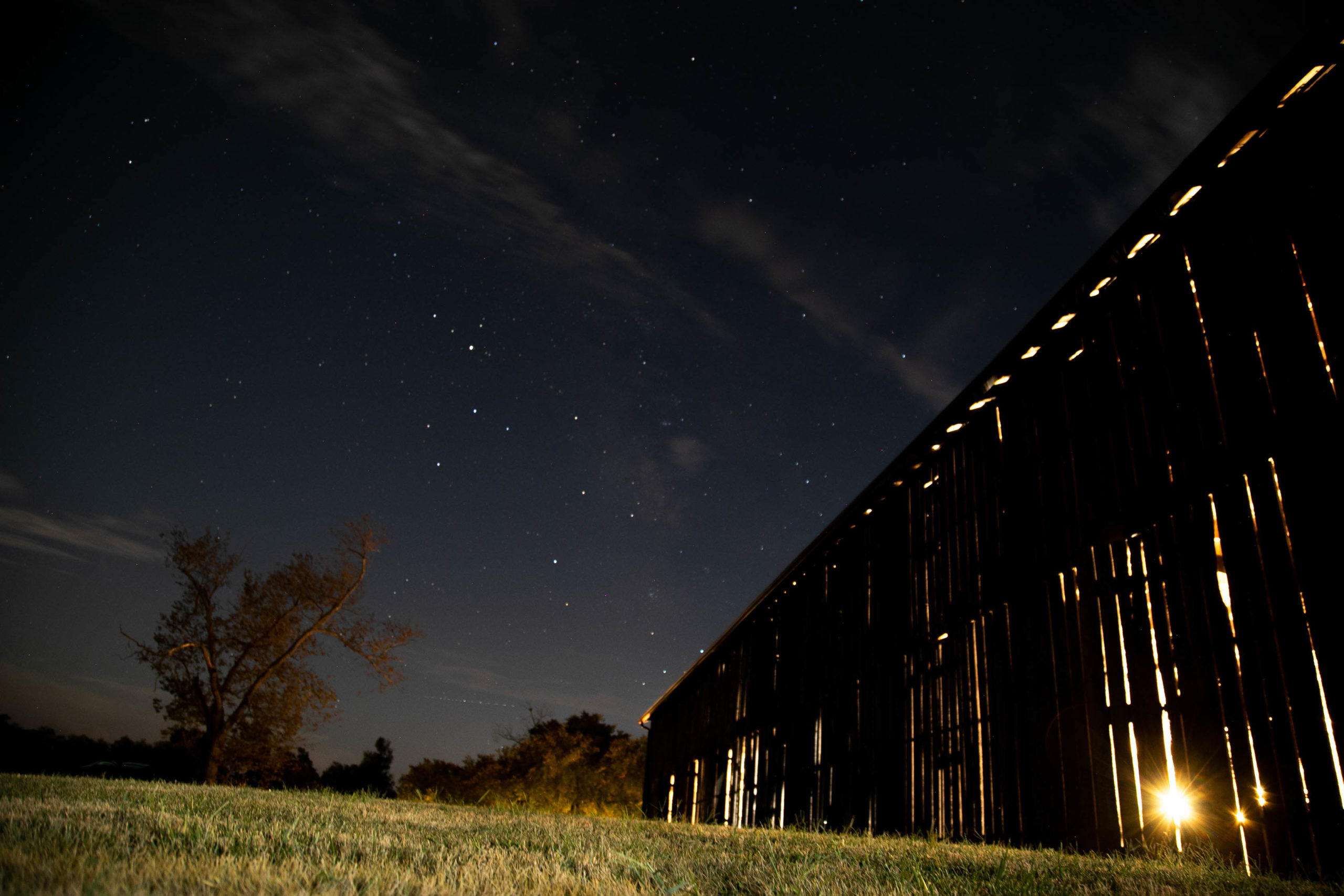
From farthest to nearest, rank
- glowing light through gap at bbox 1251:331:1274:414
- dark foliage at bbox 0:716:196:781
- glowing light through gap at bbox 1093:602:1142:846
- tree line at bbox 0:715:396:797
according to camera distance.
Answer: dark foliage at bbox 0:716:196:781 → tree line at bbox 0:715:396:797 → glowing light through gap at bbox 1093:602:1142:846 → glowing light through gap at bbox 1251:331:1274:414

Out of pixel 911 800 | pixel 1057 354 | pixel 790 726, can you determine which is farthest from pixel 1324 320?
pixel 790 726

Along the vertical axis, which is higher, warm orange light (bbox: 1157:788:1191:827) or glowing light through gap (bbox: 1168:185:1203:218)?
glowing light through gap (bbox: 1168:185:1203:218)

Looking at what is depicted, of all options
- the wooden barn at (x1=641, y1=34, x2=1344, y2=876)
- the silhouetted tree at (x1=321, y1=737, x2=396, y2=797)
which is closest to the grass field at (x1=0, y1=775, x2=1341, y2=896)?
the wooden barn at (x1=641, y1=34, x2=1344, y2=876)

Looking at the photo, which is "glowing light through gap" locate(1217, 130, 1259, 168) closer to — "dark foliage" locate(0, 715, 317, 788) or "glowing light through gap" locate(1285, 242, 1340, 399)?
"glowing light through gap" locate(1285, 242, 1340, 399)

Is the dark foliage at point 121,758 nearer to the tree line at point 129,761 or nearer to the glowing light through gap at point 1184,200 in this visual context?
the tree line at point 129,761

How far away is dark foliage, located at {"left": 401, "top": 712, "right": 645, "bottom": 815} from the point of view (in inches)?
1341

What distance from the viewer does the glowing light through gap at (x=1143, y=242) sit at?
5496 mm

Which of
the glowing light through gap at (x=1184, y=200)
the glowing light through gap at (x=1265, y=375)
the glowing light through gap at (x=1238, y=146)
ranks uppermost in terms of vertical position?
the glowing light through gap at (x=1238, y=146)

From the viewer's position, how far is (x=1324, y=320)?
4.20 meters

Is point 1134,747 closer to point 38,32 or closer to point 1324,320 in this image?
point 1324,320

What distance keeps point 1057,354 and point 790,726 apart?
7.24m

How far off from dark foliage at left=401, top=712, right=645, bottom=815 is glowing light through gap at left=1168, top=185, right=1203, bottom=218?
3296cm

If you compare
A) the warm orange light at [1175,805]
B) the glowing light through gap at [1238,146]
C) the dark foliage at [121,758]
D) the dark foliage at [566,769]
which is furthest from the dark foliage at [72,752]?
the glowing light through gap at [1238,146]

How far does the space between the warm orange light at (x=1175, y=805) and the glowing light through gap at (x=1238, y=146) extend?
433cm
